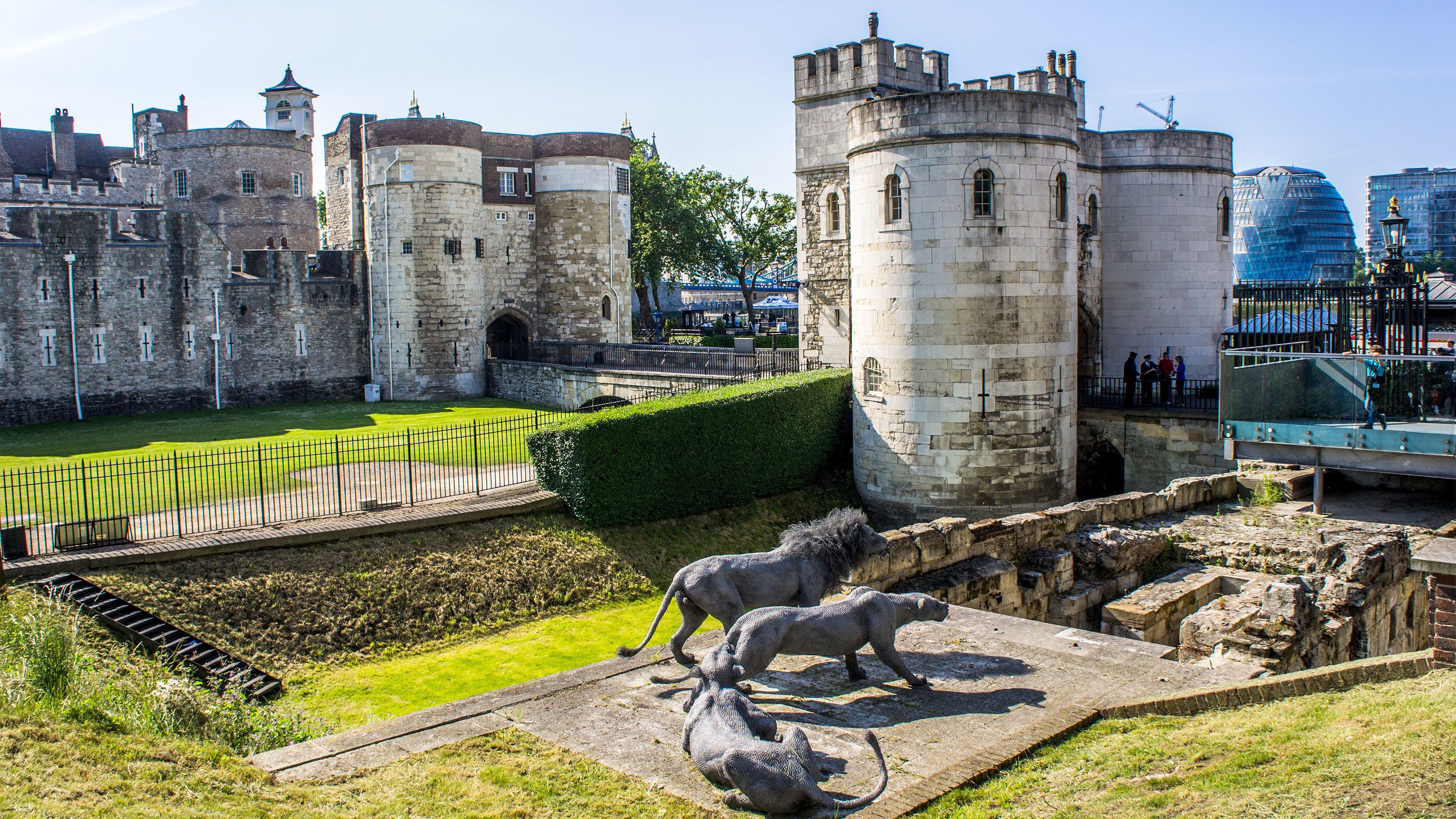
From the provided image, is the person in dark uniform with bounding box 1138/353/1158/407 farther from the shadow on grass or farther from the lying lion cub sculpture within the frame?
the shadow on grass

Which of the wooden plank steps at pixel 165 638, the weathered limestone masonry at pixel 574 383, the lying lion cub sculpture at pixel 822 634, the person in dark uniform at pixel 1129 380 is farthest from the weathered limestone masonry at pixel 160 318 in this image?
the lying lion cub sculpture at pixel 822 634

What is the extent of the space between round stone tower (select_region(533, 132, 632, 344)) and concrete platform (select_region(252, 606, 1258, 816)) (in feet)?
112

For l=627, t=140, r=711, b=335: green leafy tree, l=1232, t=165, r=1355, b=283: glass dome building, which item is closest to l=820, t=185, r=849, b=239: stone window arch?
l=627, t=140, r=711, b=335: green leafy tree

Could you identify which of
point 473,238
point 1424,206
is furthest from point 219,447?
point 1424,206

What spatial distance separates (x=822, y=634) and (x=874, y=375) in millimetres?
14826

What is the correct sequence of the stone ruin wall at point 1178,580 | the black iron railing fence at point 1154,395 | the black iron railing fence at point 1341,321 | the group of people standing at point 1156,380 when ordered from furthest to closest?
the group of people standing at point 1156,380 → the black iron railing fence at point 1154,395 → the black iron railing fence at point 1341,321 → the stone ruin wall at point 1178,580

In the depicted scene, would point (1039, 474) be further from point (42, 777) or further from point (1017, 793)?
point (42, 777)

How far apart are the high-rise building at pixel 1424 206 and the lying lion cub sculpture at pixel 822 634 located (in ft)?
534

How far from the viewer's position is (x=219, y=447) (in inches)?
1054

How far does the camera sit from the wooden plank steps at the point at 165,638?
13.8 m

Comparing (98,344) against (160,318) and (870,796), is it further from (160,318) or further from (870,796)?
(870,796)

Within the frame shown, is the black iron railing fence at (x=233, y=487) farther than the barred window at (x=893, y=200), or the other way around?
the barred window at (x=893, y=200)

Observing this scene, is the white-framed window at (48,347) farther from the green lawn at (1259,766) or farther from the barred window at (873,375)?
the green lawn at (1259,766)

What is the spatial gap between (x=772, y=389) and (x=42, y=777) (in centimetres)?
1881
